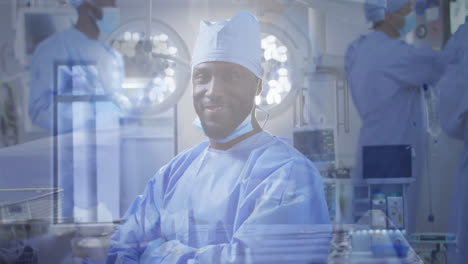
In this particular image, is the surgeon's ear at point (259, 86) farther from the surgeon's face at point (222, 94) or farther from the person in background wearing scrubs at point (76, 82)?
the person in background wearing scrubs at point (76, 82)

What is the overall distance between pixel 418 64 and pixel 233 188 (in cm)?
136

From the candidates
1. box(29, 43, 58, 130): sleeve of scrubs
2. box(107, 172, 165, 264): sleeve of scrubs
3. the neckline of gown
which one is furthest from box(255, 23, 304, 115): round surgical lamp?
box(29, 43, 58, 130): sleeve of scrubs

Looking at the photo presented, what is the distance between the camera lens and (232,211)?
2.24 metres

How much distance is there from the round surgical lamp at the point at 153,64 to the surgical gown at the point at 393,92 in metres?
1.03

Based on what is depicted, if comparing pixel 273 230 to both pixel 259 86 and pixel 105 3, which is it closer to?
pixel 259 86

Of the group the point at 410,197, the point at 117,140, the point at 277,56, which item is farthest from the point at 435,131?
the point at 117,140

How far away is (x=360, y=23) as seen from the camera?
7.70 ft

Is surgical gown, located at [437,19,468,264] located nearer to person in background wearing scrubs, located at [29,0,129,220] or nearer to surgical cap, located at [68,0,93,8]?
person in background wearing scrubs, located at [29,0,129,220]

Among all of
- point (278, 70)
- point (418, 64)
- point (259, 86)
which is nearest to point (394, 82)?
point (418, 64)

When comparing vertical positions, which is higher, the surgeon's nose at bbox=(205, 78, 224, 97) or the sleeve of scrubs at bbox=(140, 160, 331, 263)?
the surgeon's nose at bbox=(205, 78, 224, 97)

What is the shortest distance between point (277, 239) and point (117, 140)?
1.15 meters

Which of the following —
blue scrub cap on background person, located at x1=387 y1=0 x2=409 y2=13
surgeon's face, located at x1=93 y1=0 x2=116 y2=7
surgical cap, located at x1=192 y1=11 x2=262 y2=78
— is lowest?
surgical cap, located at x1=192 y1=11 x2=262 y2=78

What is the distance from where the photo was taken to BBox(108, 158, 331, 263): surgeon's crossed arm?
87.6 inches

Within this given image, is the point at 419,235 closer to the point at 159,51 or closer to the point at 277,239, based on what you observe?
the point at 277,239
